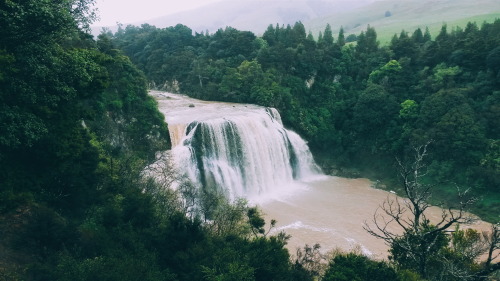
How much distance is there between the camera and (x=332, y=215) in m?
25.3

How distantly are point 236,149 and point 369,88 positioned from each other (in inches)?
651

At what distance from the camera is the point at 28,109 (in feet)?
39.8

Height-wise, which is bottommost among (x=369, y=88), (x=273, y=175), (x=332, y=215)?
(x=332, y=215)

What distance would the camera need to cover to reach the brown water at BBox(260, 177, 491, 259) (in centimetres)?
2158

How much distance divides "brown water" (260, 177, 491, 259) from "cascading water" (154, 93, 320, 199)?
93.4 inches

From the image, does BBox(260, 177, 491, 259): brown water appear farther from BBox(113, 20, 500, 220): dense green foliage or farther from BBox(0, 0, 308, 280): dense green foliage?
BBox(0, 0, 308, 280): dense green foliage

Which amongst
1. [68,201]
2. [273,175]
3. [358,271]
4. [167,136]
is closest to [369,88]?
[273,175]

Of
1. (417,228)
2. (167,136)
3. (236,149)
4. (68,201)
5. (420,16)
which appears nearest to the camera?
(417,228)

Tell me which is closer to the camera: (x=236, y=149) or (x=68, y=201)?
(x=68, y=201)

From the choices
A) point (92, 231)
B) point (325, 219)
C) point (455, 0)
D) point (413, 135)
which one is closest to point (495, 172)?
point (413, 135)

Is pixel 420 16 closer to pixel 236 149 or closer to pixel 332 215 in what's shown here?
pixel 236 149

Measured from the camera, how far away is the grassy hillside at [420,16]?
3861 inches

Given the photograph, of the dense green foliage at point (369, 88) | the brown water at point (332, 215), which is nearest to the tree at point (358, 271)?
the brown water at point (332, 215)

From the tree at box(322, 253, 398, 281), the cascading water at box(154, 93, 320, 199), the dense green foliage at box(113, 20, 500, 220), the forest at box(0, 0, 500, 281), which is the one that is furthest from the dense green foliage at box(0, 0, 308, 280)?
the dense green foliage at box(113, 20, 500, 220)
